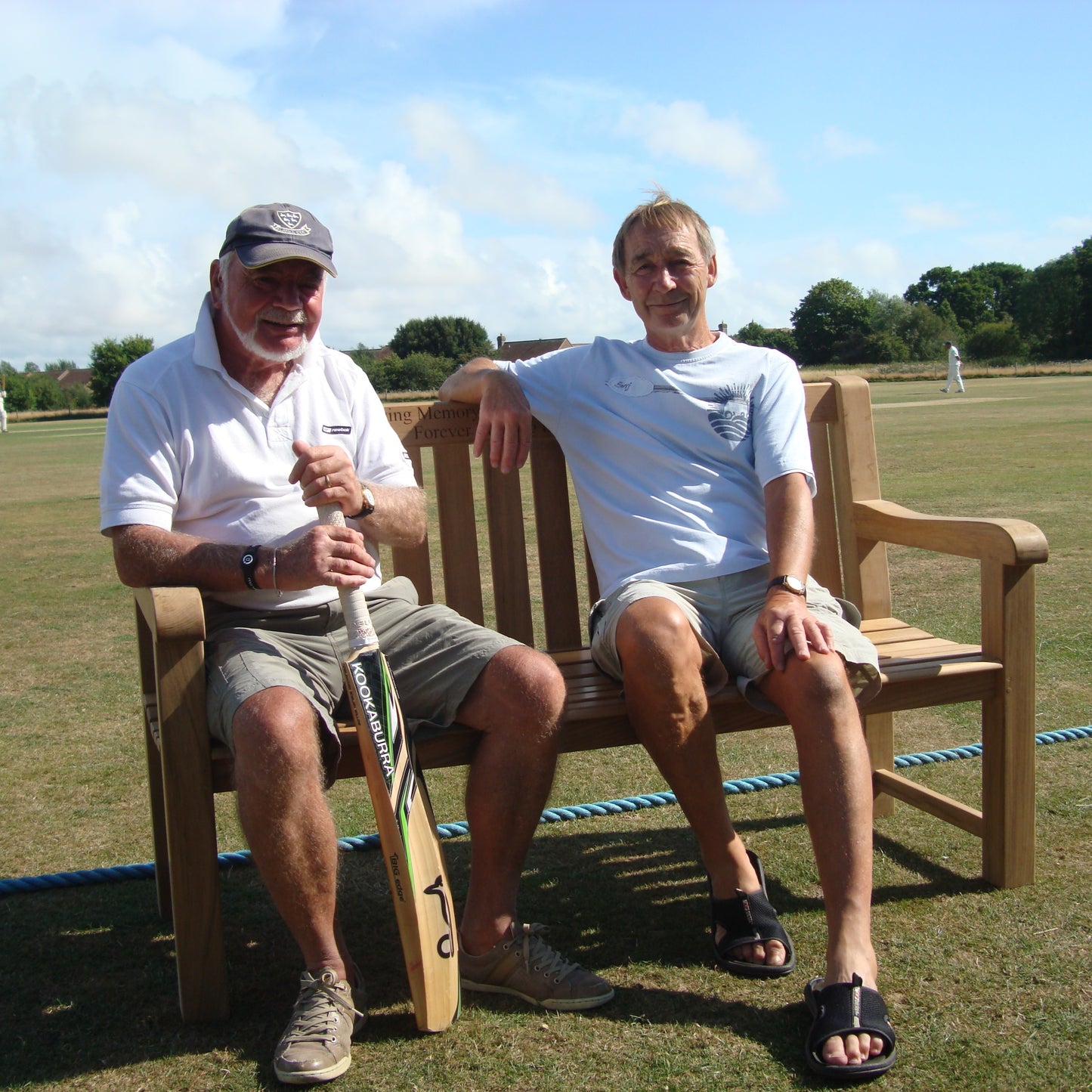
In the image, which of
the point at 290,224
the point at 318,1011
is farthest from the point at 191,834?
the point at 290,224

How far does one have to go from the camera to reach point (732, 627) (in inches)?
122

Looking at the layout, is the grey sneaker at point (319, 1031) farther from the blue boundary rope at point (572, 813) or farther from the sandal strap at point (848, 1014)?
the sandal strap at point (848, 1014)

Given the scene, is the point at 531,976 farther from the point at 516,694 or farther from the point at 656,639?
the point at 656,639

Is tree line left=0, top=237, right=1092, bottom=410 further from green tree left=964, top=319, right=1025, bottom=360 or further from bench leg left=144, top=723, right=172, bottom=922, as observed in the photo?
bench leg left=144, top=723, right=172, bottom=922

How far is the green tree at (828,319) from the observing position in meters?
111

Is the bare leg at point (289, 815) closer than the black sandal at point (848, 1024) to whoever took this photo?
No

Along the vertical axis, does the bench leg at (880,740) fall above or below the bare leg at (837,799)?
below

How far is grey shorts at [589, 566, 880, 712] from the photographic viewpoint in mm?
2931

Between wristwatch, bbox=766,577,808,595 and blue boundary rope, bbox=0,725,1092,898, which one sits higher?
wristwatch, bbox=766,577,808,595

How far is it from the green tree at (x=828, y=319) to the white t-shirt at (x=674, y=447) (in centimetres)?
10950

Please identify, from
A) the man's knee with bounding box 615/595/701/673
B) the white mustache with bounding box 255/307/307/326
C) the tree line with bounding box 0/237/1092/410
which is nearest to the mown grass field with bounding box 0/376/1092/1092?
the man's knee with bounding box 615/595/701/673

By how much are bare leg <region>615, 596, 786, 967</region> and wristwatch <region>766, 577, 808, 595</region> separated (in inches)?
11.0

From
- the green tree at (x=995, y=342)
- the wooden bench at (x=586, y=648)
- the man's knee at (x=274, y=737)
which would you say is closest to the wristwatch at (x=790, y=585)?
the wooden bench at (x=586, y=648)

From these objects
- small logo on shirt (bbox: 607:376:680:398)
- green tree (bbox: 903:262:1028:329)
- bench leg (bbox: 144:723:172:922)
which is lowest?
bench leg (bbox: 144:723:172:922)
